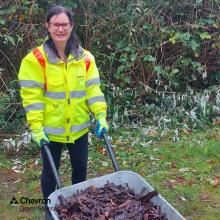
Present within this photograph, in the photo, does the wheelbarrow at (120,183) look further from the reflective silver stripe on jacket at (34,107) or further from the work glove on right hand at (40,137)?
the reflective silver stripe on jacket at (34,107)

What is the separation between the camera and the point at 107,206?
303cm

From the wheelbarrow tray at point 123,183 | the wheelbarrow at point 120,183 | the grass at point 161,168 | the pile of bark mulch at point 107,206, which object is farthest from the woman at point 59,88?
the grass at point 161,168

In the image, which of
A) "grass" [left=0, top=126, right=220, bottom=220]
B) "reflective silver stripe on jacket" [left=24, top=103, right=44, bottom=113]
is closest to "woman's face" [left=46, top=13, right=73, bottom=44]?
"reflective silver stripe on jacket" [left=24, top=103, right=44, bottom=113]

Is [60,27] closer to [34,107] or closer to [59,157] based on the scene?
[34,107]

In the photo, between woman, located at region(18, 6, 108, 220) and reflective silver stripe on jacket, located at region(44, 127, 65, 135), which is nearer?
woman, located at region(18, 6, 108, 220)

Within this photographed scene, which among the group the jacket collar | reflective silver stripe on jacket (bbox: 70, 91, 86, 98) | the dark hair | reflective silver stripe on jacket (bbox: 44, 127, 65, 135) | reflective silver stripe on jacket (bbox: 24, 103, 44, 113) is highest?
the dark hair

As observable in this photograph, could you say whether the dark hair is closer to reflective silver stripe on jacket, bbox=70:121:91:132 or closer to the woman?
the woman

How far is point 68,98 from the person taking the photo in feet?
11.6

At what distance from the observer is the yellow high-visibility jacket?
343 cm

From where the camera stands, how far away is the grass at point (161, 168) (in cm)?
438

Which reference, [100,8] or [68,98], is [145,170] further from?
[100,8]

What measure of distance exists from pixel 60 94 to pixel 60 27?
513 millimetres

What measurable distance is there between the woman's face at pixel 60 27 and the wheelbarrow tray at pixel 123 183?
3.58 ft

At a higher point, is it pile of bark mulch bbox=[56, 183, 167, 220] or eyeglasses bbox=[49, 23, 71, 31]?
eyeglasses bbox=[49, 23, 71, 31]
